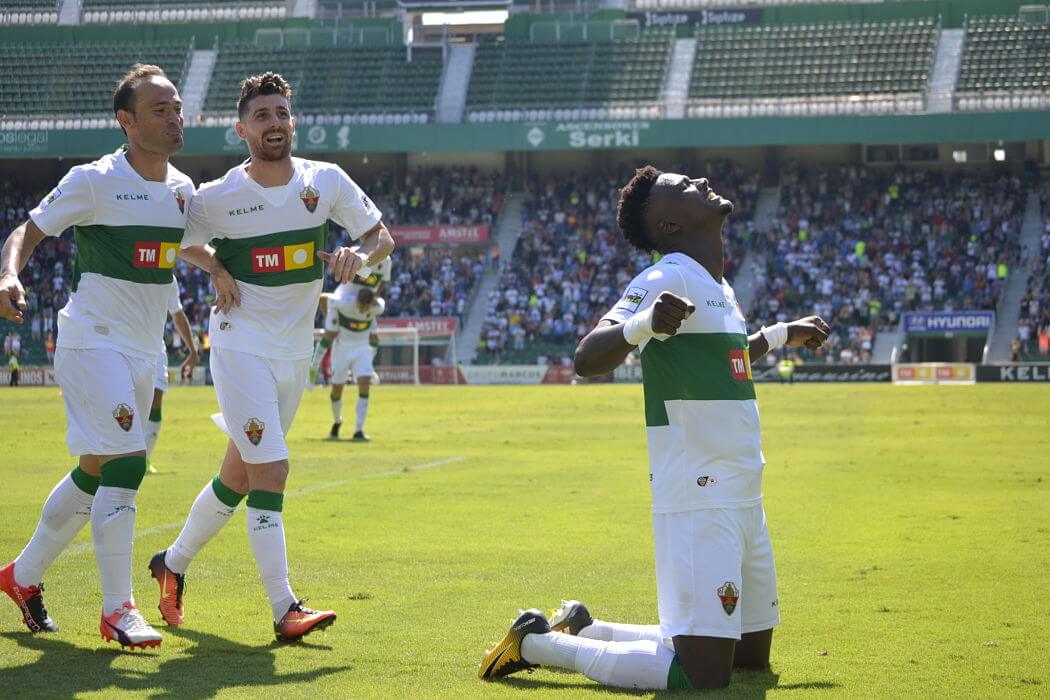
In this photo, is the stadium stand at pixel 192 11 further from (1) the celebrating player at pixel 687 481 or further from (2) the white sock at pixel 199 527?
(1) the celebrating player at pixel 687 481

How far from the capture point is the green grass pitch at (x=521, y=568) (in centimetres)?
614

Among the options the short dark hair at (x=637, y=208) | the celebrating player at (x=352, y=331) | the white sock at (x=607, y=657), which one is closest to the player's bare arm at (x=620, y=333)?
the short dark hair at (x=637, y=208)

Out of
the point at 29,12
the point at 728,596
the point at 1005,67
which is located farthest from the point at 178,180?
the point at 1005,67

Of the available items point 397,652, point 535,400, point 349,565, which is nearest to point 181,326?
point 349,565

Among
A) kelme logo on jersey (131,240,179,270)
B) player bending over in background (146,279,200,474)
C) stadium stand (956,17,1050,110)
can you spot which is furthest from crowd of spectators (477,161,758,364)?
kelme logo on jersey (131,240,179,270)

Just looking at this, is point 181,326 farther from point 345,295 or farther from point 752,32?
point 752,32

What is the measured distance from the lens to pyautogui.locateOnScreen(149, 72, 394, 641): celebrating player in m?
7.25

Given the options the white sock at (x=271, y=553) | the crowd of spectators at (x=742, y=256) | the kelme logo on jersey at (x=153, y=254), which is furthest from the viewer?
the crowd of spectators at (x=742, y=256)

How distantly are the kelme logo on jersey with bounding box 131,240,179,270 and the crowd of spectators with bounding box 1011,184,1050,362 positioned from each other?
43.1 metres

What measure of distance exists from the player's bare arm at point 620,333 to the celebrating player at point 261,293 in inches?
76.4

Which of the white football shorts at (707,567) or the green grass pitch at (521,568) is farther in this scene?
the green grass pitch at (521,568)

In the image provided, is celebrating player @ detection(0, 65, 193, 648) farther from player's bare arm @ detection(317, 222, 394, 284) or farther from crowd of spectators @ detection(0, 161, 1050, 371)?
crowd of spectators @ detection(0, 161, 1050, 371)

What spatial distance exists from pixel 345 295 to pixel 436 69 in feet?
131

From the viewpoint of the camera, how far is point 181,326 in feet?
Answer: 32.3
